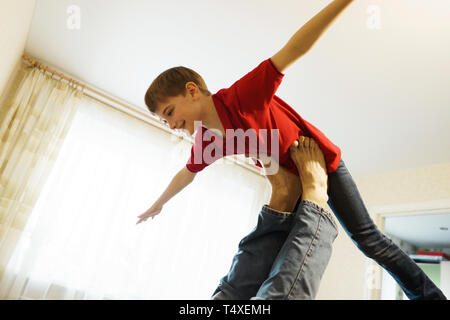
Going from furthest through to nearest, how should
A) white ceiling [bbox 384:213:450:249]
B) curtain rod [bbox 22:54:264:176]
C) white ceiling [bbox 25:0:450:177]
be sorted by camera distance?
white ceiling [bbox 384:213:450:249]
curtain rod [bbox 22:54:264:176]
white ceiling [bbox 25:0:450:177]

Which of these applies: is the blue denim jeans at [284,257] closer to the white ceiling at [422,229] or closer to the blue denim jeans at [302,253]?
the blue denim jeans at [302,253]

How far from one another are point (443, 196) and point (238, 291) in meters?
2.82

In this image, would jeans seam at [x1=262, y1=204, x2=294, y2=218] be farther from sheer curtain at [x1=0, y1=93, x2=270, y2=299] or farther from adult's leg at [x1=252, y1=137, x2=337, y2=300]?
sheer curtain at [x1=0, y1=93, x2=270, y2=299]

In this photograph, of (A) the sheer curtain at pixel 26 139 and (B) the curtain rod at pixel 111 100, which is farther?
(B) the curtain rod at pixel 111 100

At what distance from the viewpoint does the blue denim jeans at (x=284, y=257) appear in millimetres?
654

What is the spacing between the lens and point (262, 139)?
0.98 metres

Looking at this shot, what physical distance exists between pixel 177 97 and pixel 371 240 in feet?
2.58

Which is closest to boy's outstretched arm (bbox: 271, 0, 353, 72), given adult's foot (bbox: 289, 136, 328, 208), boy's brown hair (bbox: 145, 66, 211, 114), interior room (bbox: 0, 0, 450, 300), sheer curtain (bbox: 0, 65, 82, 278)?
adult's foot (bbox: 289, 136, 328, 208)

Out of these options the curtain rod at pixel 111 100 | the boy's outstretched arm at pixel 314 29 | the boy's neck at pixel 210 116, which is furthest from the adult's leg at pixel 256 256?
the curtain rod at pixel 111 100

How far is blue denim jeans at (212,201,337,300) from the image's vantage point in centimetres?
65

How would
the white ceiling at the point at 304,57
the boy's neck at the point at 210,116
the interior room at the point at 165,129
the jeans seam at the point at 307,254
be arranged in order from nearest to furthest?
the jeans seam at the point at 307,254 → the boy's neck at the point at 210,116 → the white ceiling at the point at 304,57 → the interior room at the point at 165,129

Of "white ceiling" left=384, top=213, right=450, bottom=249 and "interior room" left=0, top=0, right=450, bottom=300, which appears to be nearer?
"interior room" left=0, top=0, right=450, bottom=300

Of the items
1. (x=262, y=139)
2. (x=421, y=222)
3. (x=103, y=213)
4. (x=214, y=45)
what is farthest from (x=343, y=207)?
(x=421, y=222)

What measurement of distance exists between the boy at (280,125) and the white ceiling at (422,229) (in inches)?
107
